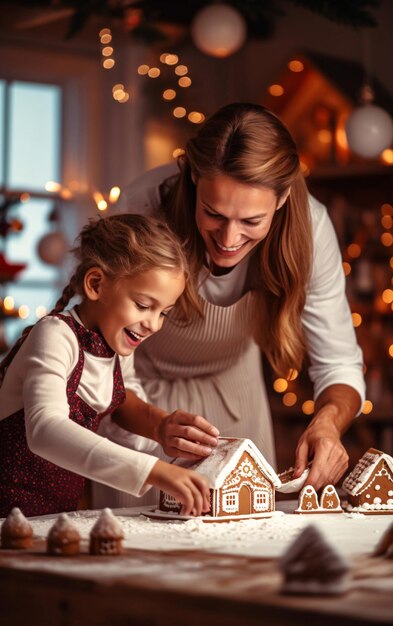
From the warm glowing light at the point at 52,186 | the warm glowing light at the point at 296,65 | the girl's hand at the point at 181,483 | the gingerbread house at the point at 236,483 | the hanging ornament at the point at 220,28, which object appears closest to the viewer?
the girl's hand at the point at 181,483

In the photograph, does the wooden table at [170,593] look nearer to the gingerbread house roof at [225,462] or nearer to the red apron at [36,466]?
the gingerbread house roof at [225,462]

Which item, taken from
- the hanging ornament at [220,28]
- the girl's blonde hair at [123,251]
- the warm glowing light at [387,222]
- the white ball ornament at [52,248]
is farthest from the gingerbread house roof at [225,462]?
the white ball ornament at [52,248]

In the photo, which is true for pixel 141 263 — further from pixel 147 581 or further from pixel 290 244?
pixel 147 581

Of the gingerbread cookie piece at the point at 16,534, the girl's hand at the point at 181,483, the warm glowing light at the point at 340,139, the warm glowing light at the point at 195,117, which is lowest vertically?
the gingerbread cookie piece at the point at 16,534

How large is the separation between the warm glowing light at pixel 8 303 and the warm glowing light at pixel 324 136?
171 centimetres

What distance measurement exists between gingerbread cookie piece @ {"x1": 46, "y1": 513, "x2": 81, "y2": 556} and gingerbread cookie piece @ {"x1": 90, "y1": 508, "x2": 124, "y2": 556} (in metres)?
0.02

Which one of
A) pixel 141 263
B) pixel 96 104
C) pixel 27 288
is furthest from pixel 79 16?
pixel 141 263

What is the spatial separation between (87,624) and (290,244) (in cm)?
133

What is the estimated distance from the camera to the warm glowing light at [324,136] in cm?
479

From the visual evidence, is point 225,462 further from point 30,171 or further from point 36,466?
point 30,171

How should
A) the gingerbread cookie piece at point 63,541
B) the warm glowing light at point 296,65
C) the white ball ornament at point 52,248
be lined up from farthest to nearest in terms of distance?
the white ball ornament at point 52,248, the warm glowing light at point 296,65, the gingerbread cookie piece at point 63,541

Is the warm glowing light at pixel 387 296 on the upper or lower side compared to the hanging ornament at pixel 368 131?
lower

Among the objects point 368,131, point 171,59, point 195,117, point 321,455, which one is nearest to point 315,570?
point 321,455

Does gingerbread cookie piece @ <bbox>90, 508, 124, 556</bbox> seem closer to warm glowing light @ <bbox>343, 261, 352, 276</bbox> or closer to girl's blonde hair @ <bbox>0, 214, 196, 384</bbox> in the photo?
girl's blonde hair @ <bbox>0, 214, 196, 384</bbox>
